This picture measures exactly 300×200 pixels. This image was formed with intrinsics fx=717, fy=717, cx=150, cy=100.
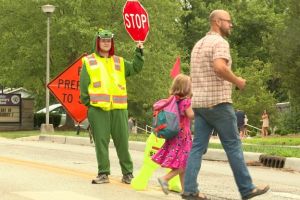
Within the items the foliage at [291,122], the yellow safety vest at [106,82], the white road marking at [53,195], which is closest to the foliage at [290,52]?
the foliage at [291,122]

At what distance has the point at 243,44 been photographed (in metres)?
64.2

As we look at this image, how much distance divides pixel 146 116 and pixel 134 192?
4196 centimetres

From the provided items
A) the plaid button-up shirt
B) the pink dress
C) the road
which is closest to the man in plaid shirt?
the plaid button-up shirt

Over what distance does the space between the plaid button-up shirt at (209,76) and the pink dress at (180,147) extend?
0.75 metres

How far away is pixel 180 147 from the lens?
797 centimetres

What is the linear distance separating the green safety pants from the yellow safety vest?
0.32 ft

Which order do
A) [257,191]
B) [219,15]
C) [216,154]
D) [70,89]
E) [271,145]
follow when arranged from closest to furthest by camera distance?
[257,191], [219,15], [216,154], [70,89], [271,145]

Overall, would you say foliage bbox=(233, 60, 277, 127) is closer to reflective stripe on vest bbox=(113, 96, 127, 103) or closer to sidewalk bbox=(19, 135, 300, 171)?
sidewalk bbox=(19, 135, 300, 171)

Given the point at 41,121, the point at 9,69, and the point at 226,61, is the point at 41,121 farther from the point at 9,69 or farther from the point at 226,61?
the point at 226,61

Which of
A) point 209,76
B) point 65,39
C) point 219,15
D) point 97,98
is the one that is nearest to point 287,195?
point 209,76

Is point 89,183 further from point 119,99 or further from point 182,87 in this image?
point 182,87

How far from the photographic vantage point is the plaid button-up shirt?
702 centimetres

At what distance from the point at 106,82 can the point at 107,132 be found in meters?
0.62

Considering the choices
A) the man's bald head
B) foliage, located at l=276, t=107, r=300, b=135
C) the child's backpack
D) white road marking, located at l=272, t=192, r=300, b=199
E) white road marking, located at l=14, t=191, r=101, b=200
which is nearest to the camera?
the man's bald head
